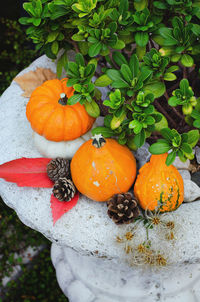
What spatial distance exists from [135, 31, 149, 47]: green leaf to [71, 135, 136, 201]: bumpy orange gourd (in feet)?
1.07

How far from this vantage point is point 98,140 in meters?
1.06

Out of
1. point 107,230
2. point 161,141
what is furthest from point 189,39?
point 107,230

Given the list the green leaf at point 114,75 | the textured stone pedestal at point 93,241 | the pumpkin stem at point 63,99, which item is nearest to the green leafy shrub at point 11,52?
the textured stone pedestal at point 93,241

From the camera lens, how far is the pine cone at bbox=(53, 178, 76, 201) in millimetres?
1111

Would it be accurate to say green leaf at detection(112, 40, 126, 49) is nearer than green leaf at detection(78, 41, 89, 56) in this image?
Yes

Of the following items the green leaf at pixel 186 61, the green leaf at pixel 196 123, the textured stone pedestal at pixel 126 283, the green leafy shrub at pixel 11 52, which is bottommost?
the textured stone pedestal at pixel 126 283

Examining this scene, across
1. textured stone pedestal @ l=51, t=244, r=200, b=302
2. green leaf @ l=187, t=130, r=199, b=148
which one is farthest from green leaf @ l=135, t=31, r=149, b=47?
textured stone pedestal @ l=51, t=244, r=200, b=302

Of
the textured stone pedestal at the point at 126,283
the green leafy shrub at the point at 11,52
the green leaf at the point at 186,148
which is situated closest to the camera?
the green leaf at the point at 186,148

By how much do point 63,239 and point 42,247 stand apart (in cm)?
130

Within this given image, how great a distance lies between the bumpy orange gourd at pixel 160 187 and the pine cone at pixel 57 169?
256 millimetres

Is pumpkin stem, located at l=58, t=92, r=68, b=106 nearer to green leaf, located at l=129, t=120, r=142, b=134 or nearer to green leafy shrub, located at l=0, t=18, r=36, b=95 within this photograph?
green leaf, located at l=129, t=120, r=142, b=134

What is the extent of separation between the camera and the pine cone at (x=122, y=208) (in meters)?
1.07

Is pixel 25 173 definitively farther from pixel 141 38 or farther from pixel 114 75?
pixel 141 38

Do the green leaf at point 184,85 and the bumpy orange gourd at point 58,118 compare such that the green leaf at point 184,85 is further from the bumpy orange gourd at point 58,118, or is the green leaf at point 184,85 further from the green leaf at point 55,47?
the green leaf at point 55,47
